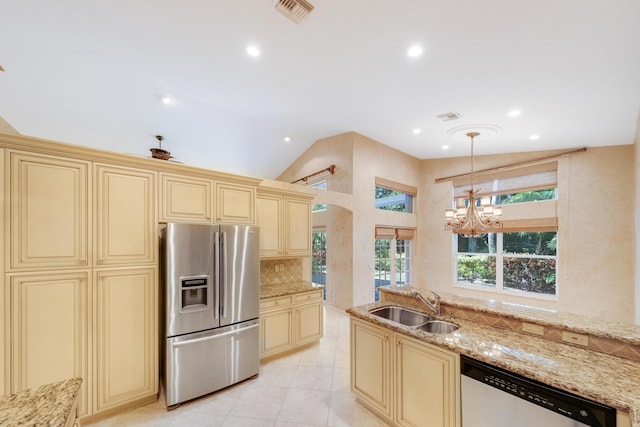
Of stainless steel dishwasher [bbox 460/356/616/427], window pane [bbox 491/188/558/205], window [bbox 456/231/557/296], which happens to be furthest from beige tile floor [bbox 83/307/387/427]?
window pane [bbox 491/188/558/205]

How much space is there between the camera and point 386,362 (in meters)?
2.17

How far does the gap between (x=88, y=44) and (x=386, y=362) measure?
423 centimetres

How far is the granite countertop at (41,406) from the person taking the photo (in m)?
1.03

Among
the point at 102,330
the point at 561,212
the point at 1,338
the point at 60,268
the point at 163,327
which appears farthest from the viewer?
the point at 561,212

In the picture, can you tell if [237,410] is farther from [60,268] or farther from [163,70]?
[163,70]

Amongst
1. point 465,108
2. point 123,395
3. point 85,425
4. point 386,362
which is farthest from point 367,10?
point 85,425

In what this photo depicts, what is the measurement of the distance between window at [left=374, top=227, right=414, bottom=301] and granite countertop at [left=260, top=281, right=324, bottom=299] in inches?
87.5

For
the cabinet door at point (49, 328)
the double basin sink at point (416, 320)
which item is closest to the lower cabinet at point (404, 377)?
the double basin sink at point (416, 320)

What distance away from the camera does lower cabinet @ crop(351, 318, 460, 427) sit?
177 centimetres

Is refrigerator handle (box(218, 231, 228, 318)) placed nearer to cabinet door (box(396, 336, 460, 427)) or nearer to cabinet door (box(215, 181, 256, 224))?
cabinet door (box(215, 181, 256, 224))

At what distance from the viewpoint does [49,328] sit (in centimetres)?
210

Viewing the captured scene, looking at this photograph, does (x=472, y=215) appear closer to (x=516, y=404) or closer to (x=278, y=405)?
(x=516, y=404)

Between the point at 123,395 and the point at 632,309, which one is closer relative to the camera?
the point at 123,395

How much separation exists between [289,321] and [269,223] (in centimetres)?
137
